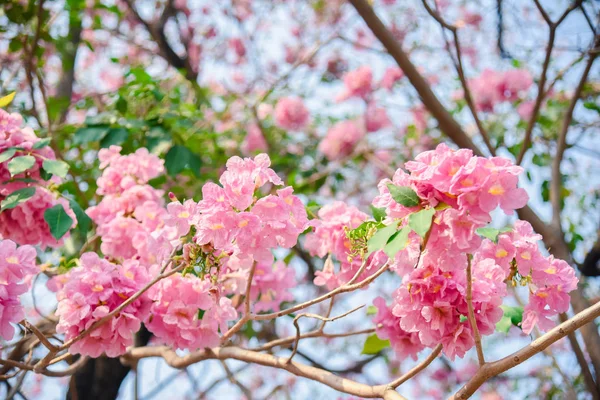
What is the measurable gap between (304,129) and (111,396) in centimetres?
222

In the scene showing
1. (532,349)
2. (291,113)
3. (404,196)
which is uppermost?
(291,113)

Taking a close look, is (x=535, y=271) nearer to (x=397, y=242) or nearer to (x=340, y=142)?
(x=397, y=242)

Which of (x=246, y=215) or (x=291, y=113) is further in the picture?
(x=291, y=113)

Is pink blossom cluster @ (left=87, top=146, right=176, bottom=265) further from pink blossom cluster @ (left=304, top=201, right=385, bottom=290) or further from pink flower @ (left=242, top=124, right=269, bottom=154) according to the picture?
pink flower @ (left=242, top=124, right=269, bottom=154)

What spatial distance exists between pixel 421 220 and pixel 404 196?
9 cm

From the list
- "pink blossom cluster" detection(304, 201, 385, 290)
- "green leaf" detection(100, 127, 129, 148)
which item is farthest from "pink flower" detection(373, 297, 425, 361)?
"green leaf" detection(100, 127, 129, 148)

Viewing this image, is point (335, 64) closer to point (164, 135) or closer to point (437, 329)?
point (164, 135)

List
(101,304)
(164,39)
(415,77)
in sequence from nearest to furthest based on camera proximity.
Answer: (101,304) < (415,77) < (164,39)

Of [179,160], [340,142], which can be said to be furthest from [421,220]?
[340,142]

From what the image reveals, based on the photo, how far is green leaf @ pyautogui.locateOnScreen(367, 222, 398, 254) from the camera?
38.3 inches

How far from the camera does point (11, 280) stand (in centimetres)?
120

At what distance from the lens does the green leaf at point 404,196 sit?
995mm

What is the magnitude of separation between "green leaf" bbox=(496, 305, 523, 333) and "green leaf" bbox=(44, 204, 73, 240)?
107 centimetres

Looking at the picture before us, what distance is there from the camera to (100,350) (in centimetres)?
130
